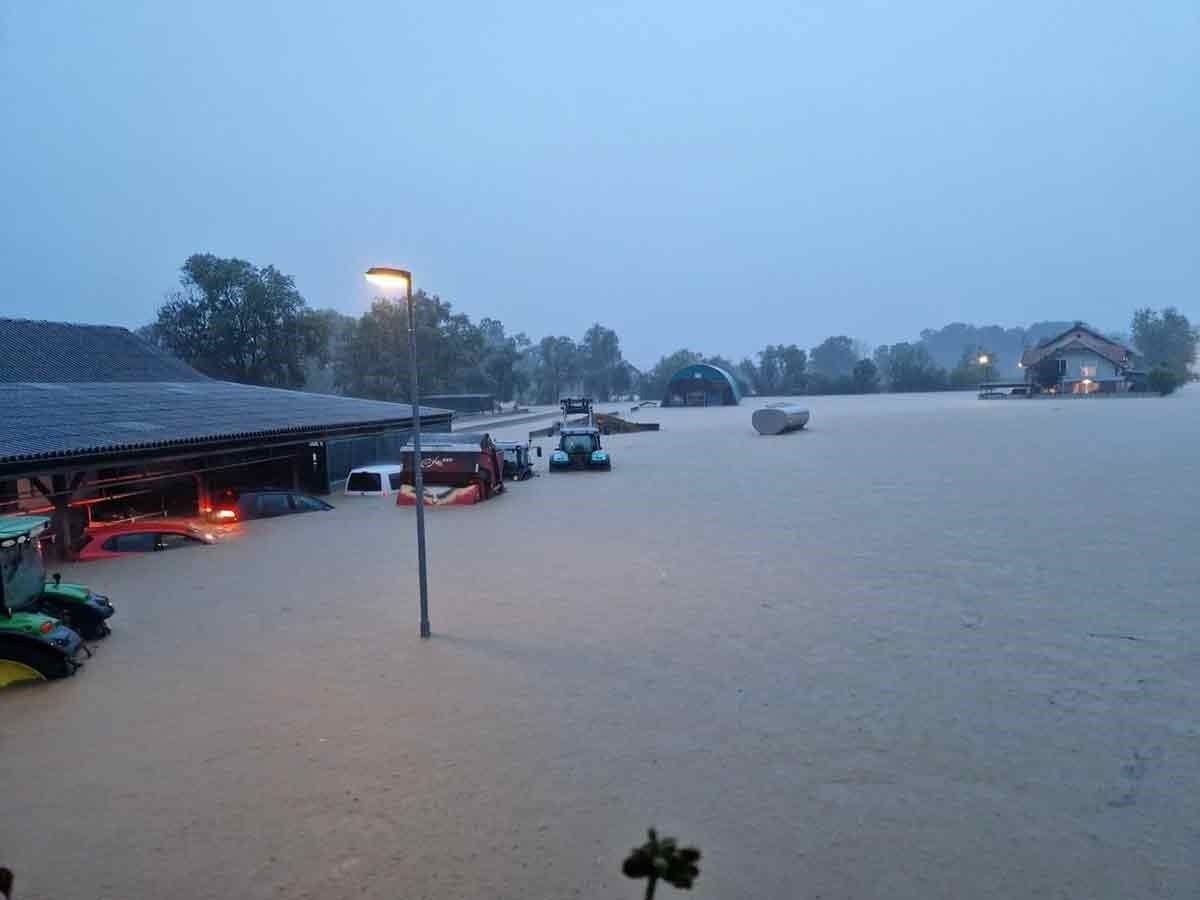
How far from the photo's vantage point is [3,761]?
6.68 meters

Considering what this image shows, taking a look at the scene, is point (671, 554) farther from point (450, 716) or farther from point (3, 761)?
point (3, 761)

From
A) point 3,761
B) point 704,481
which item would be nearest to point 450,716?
point 3,761

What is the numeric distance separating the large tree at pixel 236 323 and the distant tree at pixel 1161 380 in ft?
228

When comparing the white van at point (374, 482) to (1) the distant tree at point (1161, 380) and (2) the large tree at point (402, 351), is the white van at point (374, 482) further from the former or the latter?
(1) the distant tree at point (1161, 380)

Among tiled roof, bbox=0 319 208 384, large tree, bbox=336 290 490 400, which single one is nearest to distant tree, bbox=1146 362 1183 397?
large tree, bbox=336 290 490 400

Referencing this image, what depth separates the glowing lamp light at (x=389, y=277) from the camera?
904 centimetres

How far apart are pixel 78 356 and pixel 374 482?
45.2 feet

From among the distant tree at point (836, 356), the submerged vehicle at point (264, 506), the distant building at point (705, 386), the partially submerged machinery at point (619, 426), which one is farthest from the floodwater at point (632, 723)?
the distant tree at point (836, 356)

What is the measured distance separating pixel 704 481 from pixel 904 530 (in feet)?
30.9

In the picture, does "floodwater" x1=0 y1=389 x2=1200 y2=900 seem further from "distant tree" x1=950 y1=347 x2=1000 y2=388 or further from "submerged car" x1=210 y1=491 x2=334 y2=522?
"distant tree" x1=950 y1=347 x2=1000 y2=388

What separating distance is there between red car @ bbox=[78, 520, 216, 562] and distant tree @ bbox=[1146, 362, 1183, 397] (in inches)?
3029

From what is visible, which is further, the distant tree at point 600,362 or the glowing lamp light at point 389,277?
the distant tree at point 600,362

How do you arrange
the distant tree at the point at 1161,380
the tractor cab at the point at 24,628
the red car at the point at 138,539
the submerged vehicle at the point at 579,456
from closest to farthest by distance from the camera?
the tractor cab at the point at 24,628 < the red car at the point at 138,539 < the submerged vehicle at the point at 579,456 < the distant tree at the point at 1161,380

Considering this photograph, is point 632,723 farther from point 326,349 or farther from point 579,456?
point 326,349
